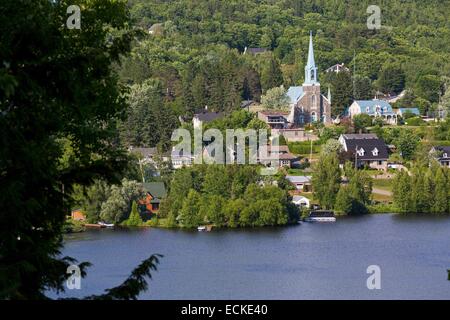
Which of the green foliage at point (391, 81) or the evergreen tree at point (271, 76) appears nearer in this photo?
the evergreen tree at point (271, 76)

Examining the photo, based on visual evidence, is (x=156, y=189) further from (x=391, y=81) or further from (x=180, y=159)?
(x=391, y=81)

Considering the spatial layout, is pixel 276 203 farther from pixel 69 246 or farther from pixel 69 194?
pixel 69 194

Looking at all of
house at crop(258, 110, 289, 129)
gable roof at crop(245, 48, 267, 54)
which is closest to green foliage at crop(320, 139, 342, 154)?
house at crop(258, 110, 289, 129)

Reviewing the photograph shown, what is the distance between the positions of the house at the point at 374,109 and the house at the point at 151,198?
468 inches

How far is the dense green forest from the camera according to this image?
3962 cm

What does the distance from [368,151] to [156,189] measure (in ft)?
21.1

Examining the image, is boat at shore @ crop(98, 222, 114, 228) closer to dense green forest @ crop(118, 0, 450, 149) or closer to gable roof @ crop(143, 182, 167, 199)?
gable roof @ crop(143, 182, 167, 199)

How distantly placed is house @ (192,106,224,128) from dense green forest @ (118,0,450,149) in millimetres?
561

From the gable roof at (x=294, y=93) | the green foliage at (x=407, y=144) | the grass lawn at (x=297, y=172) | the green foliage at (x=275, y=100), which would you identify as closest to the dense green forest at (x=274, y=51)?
the green foliage at (x=275, y=100)

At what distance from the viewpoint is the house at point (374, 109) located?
3705cm

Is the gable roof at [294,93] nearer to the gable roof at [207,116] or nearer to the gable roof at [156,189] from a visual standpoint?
the gable roof at [207,116]

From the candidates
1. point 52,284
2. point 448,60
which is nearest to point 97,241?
point 52,284

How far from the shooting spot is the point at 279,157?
29.6m
